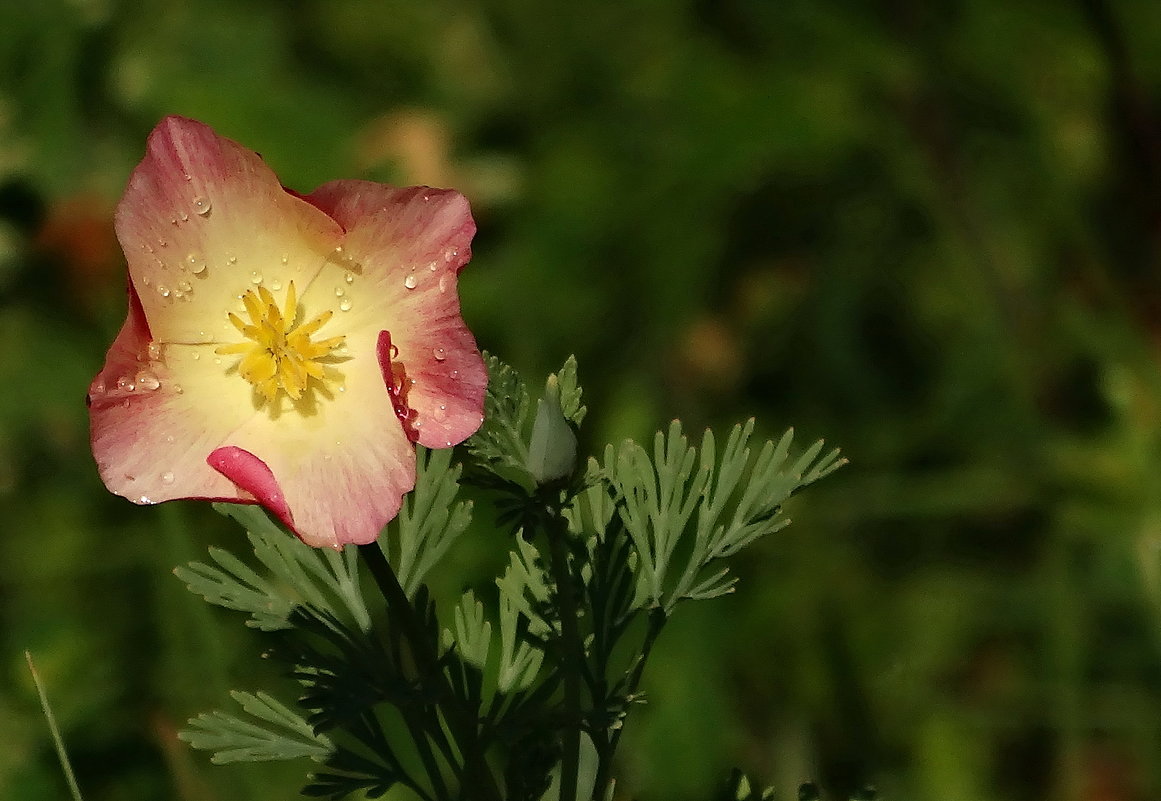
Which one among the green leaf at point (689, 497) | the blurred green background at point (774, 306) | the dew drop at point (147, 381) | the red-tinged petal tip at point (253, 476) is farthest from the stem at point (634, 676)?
the blurred green background at point (774, 306)

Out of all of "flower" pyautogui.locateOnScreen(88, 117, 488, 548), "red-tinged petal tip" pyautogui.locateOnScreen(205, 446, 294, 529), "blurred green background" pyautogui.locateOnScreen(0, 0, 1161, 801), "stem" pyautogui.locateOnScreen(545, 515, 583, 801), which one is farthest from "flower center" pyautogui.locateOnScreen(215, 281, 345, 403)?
"blurred green background" pyautogui.locateOnScreen(0, 0, 1161, 801)

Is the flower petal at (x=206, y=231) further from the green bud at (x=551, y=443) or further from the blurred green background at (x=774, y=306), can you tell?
the blurred green background at (x=774, y=306)

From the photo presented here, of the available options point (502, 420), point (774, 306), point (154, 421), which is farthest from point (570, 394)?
point (774, 306)

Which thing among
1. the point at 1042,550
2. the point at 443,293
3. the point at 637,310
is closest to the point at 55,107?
the point at 637,310

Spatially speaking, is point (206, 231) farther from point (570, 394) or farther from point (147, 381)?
point (570, 394)

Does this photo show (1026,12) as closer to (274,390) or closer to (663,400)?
(663,400)

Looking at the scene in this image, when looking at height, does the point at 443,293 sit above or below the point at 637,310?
above

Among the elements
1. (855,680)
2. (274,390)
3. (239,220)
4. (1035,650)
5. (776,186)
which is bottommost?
(1035,650)
